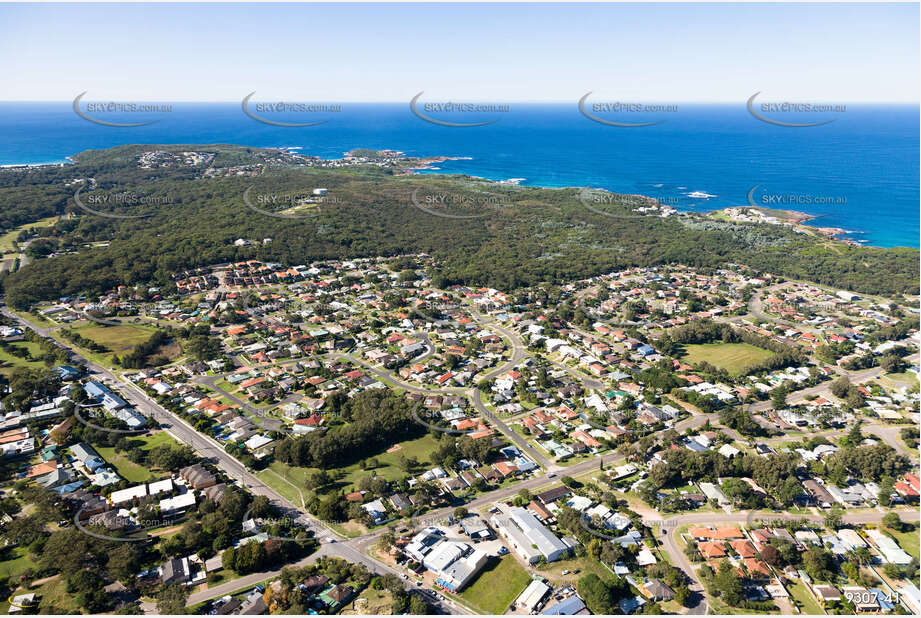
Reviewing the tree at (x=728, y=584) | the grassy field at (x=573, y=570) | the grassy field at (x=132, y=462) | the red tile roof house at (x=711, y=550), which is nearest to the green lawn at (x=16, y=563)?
the grassy field at (x=132, y=462)

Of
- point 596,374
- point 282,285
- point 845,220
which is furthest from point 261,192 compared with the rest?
Result: point 845,220

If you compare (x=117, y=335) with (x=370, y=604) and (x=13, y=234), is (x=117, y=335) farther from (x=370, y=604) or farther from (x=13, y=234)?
(x=13, y=234)

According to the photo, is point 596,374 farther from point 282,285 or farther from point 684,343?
point 282,285

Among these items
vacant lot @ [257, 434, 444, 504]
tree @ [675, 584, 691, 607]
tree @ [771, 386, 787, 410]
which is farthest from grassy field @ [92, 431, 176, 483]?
tree @ [771, 386, 787, 410]

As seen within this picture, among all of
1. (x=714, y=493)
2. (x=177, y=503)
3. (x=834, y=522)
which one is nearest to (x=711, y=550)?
(x=714, y=493)

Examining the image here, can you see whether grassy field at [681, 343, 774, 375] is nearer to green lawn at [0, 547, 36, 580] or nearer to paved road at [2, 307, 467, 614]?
paved road at [2, 307, 467, 614]
